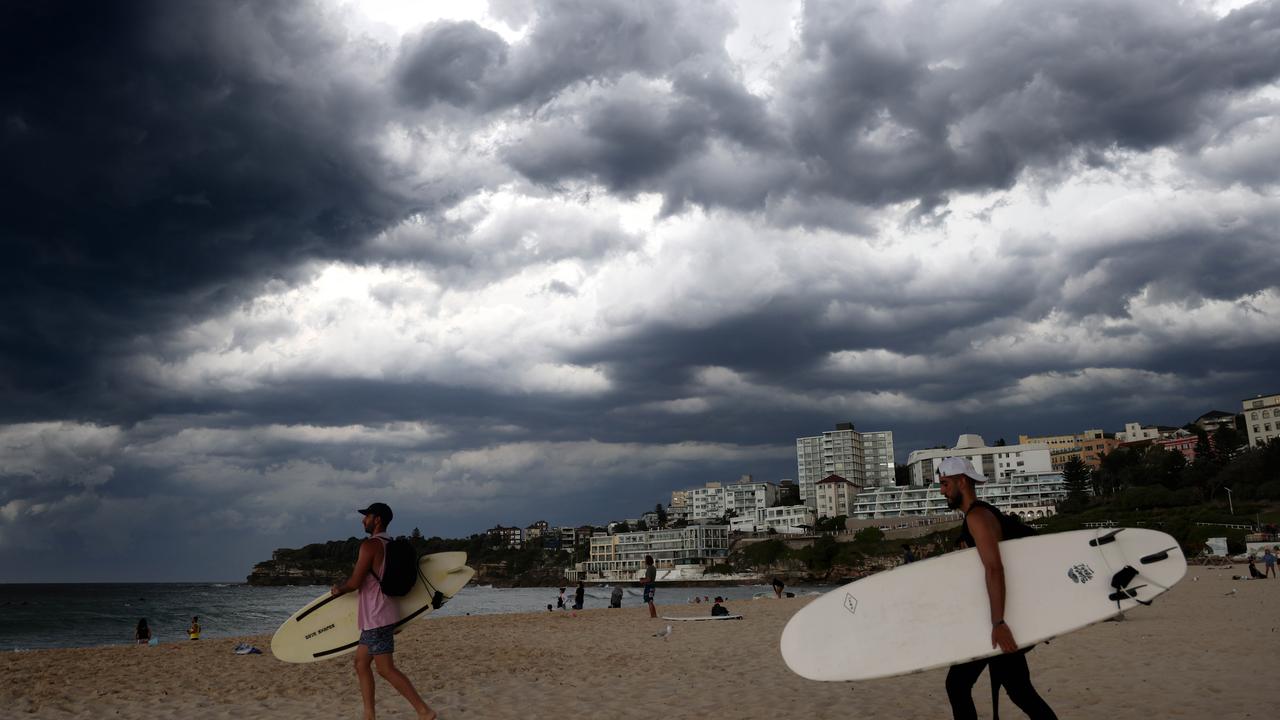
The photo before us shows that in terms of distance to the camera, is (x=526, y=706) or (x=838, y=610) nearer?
(x=838, y=610)

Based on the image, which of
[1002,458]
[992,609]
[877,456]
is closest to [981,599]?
[992,609]

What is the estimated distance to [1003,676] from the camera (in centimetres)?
477

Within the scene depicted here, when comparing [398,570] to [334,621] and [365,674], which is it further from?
[334,621]

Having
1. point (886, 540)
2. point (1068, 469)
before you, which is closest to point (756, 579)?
point (886, 540)

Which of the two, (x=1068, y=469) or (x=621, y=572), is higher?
(x=1068, y=469)

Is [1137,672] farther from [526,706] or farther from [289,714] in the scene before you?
[289,714]

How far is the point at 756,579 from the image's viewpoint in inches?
4636

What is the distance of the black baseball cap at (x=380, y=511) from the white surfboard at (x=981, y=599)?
141 inches

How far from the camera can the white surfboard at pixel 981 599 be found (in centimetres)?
485

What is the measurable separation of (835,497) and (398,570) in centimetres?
15097

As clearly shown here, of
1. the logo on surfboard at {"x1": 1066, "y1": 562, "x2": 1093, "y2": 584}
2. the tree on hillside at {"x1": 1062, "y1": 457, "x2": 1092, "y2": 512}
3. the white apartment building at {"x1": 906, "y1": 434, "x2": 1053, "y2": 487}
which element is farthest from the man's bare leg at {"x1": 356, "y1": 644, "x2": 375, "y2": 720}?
the white apartment building at {"x1": 906, "y1": 434, "x2": 1053, "y2": 487}

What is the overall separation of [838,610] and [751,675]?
5.41m

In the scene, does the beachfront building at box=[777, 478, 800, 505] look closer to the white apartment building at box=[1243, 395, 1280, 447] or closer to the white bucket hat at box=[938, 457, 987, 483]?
the white apartment building at box=[1243, 395, 1280, 447]

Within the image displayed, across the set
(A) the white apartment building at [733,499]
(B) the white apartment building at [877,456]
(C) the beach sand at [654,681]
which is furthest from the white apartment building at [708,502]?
(C) the beach sand at [654,681]
